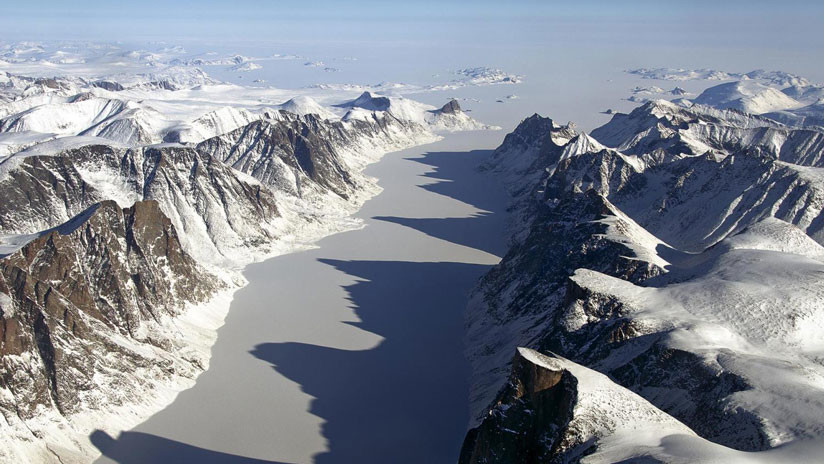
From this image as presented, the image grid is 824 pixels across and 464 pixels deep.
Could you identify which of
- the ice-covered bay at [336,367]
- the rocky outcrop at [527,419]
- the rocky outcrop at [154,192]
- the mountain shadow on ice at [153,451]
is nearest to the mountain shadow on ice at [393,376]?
the ice-covered bay at [336,367]

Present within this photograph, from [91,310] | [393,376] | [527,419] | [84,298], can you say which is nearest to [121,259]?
[84,298]

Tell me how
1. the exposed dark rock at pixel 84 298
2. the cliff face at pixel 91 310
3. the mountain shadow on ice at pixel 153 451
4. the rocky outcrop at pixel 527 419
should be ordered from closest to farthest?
1. the rocky outcrop at pixel 527 419
2. the mountain shadow on ice at pixel 153 451
3. the cliff face at pixel 91 310
4. the exposed dark rock at pixel 84 298

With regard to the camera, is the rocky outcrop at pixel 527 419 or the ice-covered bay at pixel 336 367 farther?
the ice-covered bay at pixel 336 367

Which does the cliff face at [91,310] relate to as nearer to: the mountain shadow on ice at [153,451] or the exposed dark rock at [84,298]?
the exposed dark rock at [84,298]

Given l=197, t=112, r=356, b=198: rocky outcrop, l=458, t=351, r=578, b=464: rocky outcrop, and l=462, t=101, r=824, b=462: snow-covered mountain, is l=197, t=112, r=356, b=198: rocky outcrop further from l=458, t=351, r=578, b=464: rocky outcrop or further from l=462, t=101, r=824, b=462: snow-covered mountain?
l=458, t=351, r=578, b=464: rocky outcrop

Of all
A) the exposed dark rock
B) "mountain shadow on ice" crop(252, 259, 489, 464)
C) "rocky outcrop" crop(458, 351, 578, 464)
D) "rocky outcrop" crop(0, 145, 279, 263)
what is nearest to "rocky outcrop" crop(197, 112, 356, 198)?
"rocky outcrop" crop(0, 145, 279, 263)

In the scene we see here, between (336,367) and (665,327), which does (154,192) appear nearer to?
(336,367)
